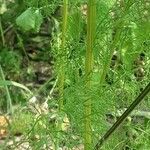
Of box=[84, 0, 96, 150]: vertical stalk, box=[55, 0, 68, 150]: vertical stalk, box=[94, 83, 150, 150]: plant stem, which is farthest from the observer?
box=[55, 0, 68, 150]: vertical stalk

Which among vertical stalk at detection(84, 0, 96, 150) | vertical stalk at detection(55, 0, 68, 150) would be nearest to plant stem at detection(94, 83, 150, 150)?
vertical stalk at detection(84, 0, 96, 150)

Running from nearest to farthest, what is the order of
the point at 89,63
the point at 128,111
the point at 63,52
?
the point at 128,111, the point at 89,63, the point at 63,52

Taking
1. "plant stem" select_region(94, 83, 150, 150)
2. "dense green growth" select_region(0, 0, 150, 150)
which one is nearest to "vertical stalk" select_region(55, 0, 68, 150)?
"dense green growth" select_region(0, 0, 150, 150)

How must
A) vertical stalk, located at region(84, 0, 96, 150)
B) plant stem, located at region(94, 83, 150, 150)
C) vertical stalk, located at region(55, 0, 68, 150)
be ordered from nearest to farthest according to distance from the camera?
1. plant stem, located at region(94, 83, 150, 150)
2. vertical stalk, located at region(84, 0, 96, 150)
3. vertical stalk, located at region(55, 0, 68, 150)

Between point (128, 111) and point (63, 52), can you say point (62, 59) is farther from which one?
point (128, 111)

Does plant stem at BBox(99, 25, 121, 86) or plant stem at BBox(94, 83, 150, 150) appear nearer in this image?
plant stem at BBox(94, 83, 150, 150)

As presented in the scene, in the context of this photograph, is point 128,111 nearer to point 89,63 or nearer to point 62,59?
point 89,63

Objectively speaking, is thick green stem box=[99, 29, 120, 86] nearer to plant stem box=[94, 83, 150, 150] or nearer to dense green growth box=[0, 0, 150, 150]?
dense green growth box=[0, 0, 150, 150]

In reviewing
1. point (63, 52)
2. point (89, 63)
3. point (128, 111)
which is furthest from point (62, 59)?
point (128, 111)

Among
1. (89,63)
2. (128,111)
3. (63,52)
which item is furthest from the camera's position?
(63,52)

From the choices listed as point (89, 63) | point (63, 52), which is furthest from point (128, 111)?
point (63, 52)

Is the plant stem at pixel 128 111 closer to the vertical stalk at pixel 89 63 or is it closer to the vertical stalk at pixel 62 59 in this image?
the vertical stalk at pixel 89 63

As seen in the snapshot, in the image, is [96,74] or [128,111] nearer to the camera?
[128,111]

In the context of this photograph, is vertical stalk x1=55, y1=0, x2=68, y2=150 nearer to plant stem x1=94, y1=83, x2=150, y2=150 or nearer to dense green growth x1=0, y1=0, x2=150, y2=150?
dense green growth x1=0, y1=0, x2=150, y2=150
